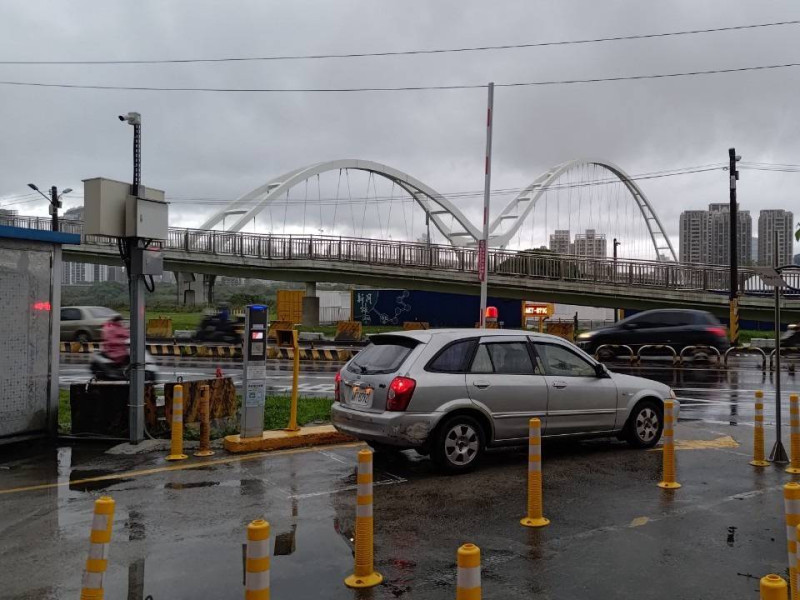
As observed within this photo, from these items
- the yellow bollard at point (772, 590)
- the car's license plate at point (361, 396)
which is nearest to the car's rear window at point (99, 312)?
the car's license plate at point (361, 396)

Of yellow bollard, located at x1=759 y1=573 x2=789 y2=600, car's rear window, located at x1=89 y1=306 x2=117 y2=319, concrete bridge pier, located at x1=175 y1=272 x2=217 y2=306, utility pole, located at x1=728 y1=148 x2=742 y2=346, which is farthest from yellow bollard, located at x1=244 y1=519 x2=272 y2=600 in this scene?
concrete bridge pier, located at x1=175 y1=272 x2=217 y2=306

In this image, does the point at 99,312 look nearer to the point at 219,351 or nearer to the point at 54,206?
the point at 219,351

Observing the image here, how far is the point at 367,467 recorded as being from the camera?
189 inches

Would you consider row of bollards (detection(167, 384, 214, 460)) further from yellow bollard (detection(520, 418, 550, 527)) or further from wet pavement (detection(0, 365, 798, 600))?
yellow bollard (detection(520, 418, 550, 527))

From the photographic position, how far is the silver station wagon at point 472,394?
7629 mm

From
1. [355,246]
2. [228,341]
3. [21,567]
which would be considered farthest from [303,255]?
[21,567]

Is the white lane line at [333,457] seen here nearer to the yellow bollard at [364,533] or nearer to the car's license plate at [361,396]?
the car's license plate at [361,396]

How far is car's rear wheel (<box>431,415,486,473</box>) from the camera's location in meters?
7.71

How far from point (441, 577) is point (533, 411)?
3.65 metres

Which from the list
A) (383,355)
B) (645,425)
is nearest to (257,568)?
(383,355)

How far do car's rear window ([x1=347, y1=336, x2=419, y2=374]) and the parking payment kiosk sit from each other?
1.30 metres

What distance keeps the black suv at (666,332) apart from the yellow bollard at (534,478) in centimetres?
2054

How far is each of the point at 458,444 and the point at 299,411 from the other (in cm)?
518

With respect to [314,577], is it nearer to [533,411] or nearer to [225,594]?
[225,594]
